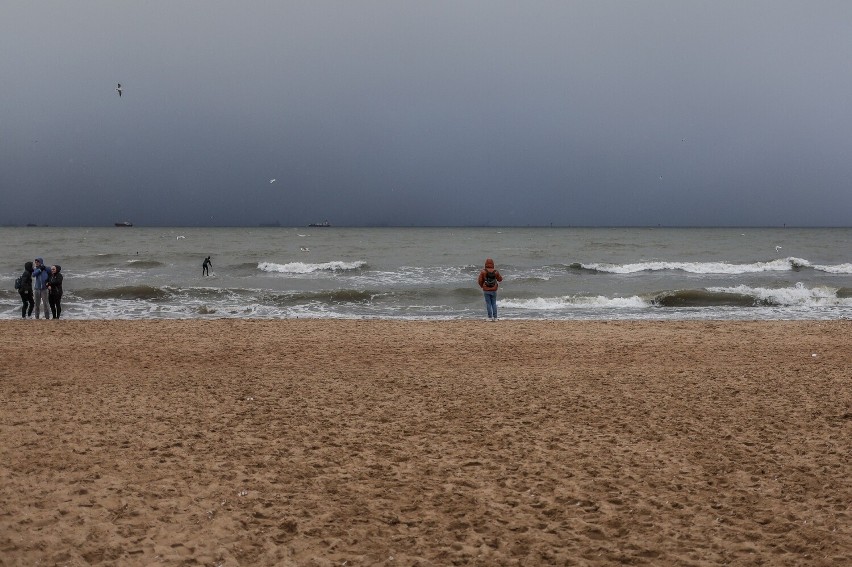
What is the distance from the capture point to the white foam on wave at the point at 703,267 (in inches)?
1462

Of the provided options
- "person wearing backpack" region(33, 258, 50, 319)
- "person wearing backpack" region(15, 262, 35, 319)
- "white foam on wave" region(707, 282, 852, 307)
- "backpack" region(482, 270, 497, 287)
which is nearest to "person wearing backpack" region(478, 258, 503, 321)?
"backpack" region(482, 270, 497, 287)

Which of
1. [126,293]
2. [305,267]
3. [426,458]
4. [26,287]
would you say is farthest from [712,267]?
[426,458]

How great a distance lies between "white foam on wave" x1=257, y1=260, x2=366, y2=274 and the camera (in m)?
37.2

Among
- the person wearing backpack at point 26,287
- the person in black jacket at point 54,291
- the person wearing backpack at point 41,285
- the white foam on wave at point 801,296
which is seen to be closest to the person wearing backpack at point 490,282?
the person in black jacket at point 54,291

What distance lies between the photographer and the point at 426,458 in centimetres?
549

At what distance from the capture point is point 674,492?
4.77m

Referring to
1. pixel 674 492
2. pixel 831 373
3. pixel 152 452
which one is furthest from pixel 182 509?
pixel 831 373

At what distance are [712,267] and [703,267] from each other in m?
0.51

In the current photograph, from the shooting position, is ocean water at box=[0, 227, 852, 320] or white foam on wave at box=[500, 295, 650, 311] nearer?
ocean water at box=[0, 227, 852, 320]

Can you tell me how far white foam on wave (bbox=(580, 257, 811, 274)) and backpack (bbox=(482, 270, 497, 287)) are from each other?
Result: 22.4 m

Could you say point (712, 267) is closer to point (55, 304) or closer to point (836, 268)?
point (836, 268)

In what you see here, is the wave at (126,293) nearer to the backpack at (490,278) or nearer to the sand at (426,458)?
the backpack at (490,278)

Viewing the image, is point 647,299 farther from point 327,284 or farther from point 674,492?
point 674,492

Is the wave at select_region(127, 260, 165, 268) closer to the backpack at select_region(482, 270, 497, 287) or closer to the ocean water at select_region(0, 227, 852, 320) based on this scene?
the ocean water at select_region(0, 227, 852, 320)
